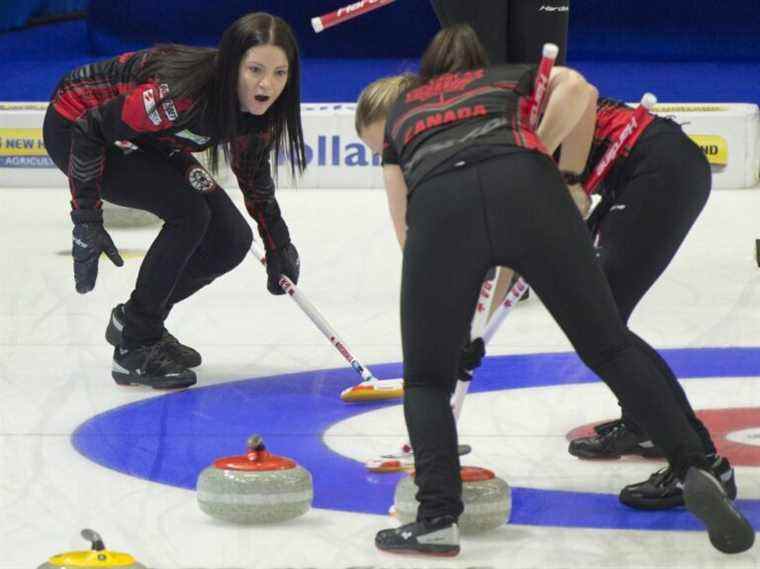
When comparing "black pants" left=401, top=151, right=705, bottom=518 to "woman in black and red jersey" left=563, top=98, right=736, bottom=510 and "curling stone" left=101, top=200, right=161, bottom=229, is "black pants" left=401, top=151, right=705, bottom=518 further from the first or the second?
"curling stone" left=101, top=200, right=161, bottom=229

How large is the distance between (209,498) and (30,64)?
6103mm

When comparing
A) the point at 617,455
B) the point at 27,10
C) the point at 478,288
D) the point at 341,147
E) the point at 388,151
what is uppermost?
the point at 388,151

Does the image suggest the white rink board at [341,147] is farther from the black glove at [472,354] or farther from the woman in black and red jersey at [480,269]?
the woman in black and red jersey at [480,269]

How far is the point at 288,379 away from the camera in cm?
407

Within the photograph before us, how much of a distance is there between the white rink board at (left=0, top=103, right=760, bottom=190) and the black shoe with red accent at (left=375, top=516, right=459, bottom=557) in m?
4.33

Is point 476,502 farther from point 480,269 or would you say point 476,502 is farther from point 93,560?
point 93,560

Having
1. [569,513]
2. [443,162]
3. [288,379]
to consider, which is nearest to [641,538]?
[569,513]

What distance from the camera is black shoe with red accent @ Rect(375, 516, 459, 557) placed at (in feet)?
8.65

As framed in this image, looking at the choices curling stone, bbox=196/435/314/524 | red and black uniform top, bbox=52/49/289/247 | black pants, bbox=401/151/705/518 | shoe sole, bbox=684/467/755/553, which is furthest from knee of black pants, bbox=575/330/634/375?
red and black uniform top, bbox=52/49/289/247

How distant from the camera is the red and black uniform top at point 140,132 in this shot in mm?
3660

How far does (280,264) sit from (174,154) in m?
0.37

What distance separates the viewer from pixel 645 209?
9.94 feet

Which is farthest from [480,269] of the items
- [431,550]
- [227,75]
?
[227,75]

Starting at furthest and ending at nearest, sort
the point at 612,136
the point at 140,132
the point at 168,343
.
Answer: the point at 168,343 < the point at 140,132 < the point at 612,136
